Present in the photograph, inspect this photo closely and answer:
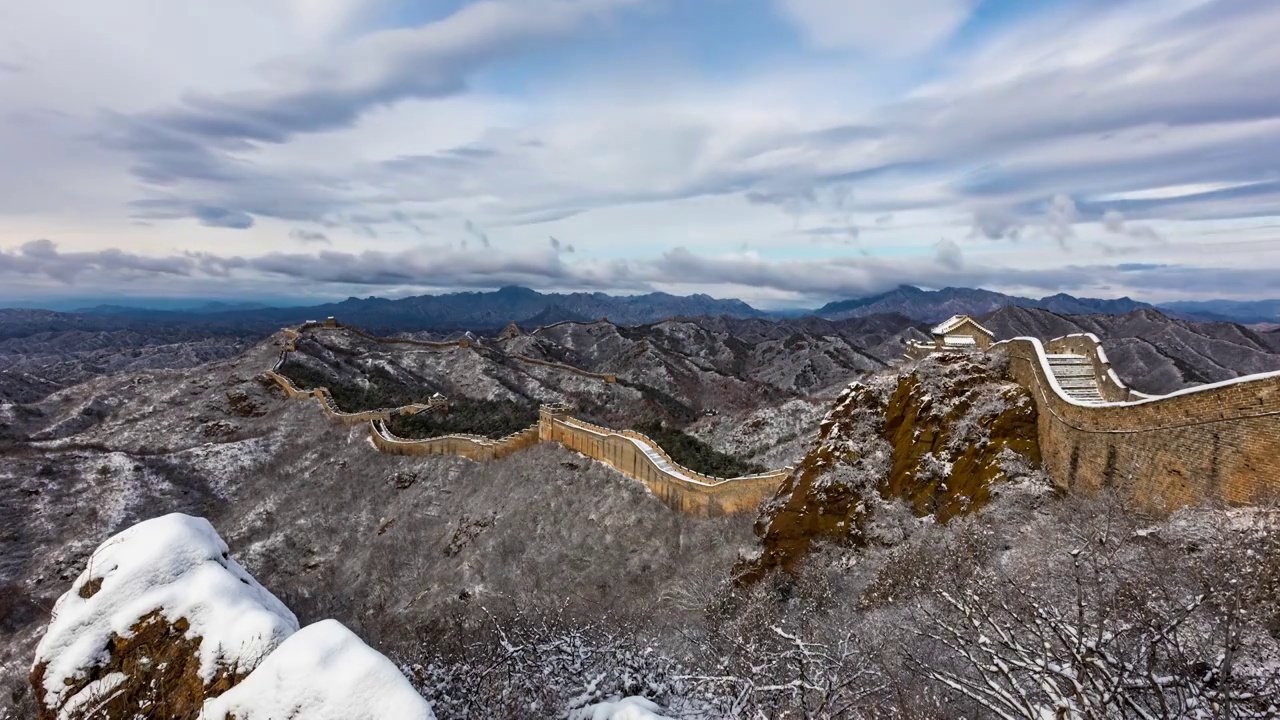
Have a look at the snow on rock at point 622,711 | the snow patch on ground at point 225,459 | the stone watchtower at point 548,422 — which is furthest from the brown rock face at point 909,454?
the snow patch on ground at point 225,459

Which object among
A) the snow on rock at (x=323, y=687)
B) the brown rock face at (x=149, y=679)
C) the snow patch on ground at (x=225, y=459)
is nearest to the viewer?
the snow on rock at (x=323, y=687)

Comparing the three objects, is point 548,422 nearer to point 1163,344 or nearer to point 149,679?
point 149,679

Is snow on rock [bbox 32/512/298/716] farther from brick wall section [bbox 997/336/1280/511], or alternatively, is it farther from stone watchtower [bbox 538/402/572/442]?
stone watchtower [bbox 538/402/572/442]

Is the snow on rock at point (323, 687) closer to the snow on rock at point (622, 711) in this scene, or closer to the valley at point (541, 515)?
the snow on rock at point (622, 711)

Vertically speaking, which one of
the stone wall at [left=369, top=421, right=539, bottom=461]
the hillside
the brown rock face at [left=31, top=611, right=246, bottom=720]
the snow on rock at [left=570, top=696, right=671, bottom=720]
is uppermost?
the brown rock face at [left=31, top=611, right=246, bottom=720]

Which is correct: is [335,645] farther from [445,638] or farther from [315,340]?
[315,340]

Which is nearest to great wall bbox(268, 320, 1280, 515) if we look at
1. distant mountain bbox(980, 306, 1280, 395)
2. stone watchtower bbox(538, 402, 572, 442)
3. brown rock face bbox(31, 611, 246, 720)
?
brown rock face bbox(31, 611, 246, 720)
